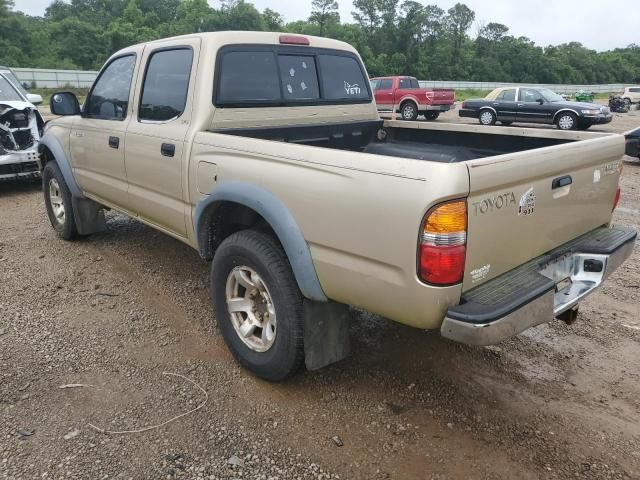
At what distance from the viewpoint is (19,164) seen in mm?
7949

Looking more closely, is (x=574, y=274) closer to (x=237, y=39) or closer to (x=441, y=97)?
(x=237, y=39)

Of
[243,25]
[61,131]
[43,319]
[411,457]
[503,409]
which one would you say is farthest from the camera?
[243,25]

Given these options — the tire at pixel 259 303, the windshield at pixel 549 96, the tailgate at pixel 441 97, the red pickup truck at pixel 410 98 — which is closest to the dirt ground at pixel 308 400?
the tire at pixel 259 303

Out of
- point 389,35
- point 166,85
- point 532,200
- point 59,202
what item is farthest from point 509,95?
point 389,35

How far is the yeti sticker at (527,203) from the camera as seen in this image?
243 cm

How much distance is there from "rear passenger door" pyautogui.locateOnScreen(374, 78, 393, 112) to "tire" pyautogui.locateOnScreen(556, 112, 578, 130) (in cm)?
720

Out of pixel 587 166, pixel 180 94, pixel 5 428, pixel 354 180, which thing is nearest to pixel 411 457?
pixel 354 180

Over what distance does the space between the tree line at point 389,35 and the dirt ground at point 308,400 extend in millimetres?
66955

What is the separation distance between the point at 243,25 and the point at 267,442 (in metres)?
81.3

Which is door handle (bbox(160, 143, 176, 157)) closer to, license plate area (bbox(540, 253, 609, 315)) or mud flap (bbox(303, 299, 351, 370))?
mud flap (bbox(303, 299, 351, 370))

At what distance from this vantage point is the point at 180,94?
11.8ft

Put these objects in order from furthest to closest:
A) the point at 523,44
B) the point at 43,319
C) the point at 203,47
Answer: the point at 523,44
the point at 43,319
the point at 203,47

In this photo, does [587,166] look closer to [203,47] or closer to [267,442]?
[267,442]

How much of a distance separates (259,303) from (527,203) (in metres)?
1.59
